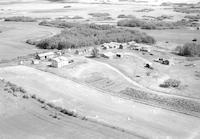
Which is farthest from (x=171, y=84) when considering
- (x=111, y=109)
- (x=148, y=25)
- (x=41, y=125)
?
(x=148, y=25)

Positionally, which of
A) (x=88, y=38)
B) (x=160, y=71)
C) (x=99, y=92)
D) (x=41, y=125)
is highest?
(x=88, y=38)

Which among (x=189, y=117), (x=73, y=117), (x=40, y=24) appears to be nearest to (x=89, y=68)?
(x=73, y=117)

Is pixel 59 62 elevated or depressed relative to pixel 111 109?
elevated

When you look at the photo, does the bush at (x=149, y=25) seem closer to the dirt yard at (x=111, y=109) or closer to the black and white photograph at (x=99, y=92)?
the black and white photograph at (x=99, y=92)

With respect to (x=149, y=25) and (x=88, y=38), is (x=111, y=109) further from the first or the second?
(x=149, y=25)

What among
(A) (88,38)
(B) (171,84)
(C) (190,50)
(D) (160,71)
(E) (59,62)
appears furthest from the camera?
(A) (88,38)

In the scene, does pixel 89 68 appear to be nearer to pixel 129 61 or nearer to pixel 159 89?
pixel 129 61

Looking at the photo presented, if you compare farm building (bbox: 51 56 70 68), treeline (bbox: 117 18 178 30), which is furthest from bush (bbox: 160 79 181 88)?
treeline (bbox: 117 18 178 30)

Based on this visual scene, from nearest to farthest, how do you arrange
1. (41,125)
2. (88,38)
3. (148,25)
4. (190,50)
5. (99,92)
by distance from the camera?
(41,125)
(99,92)
(190,50)
(88,38)
(148,25)
